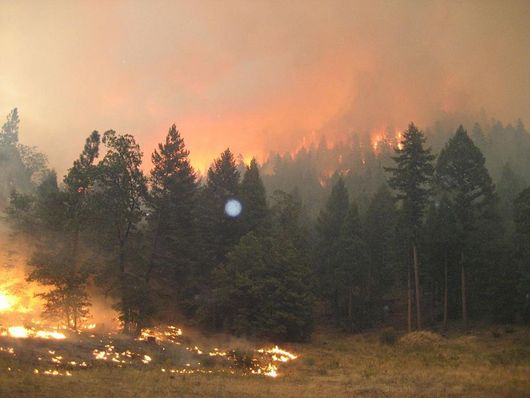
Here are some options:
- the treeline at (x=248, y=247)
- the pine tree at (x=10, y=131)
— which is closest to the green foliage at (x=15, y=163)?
the pine tree at (x=10, y=131)

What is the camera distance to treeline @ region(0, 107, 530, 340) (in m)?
33.8

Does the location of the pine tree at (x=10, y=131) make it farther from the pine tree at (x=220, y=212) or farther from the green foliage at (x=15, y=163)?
the pine tree at (x=220, y=212)

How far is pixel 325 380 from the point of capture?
19.7 meters

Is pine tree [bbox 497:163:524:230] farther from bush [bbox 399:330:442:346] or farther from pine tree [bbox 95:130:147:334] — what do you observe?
pine tree [bbox 95:130:147:334]

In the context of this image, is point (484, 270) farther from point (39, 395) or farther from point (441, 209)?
point (39, 395)

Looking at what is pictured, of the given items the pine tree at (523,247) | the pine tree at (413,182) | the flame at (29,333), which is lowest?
the flame at (29,333)

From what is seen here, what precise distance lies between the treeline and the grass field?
1333 centimetres

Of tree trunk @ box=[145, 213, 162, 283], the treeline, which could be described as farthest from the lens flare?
tree trunk @ box=[145, 213, 162, 283]

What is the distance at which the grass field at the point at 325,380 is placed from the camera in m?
14.5

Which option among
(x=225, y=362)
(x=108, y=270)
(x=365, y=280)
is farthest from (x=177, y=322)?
(x=365, y=280)

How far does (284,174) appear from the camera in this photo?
174 meters

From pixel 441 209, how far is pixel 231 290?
2369cm

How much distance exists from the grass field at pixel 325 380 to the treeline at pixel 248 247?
13.3 m

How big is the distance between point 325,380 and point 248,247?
2460 cm
